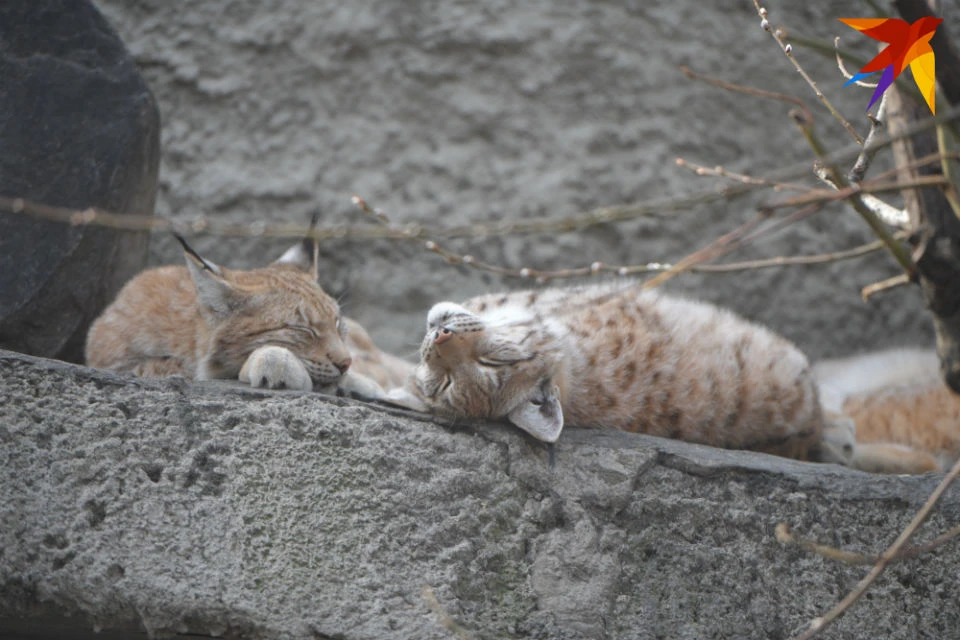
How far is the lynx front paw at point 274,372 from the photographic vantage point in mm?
3471

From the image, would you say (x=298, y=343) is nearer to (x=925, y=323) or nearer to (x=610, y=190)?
(x=610, y=190)

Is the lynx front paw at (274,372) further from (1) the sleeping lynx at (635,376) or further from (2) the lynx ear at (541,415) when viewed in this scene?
(2) the lynx ear at (541,415)

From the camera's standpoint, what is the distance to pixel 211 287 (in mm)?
3770

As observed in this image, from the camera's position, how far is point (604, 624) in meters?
3.00

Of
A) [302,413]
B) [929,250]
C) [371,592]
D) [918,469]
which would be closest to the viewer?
[929,250]

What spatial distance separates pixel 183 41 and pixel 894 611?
4625 millimetres

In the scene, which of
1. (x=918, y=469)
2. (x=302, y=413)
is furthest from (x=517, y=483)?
(x=918, y=469)

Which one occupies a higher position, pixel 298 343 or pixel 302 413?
pixel 302 413

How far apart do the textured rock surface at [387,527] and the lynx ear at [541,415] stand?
72 millimetres

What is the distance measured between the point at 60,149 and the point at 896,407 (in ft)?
13.0
